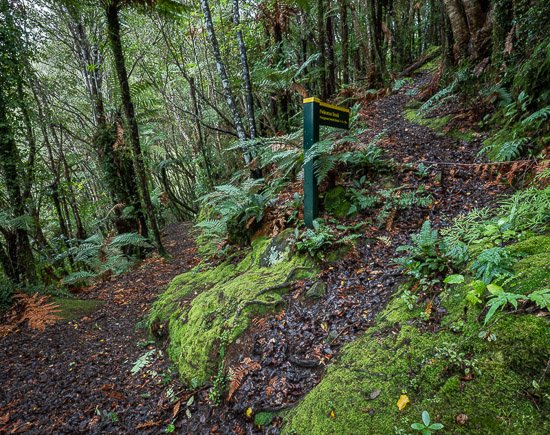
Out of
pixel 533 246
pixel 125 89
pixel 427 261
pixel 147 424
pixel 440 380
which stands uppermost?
pixel 125 89

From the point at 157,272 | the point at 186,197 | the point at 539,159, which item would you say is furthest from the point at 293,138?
the point at 186,197

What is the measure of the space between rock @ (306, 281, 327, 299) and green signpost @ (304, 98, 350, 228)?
1.08 meters

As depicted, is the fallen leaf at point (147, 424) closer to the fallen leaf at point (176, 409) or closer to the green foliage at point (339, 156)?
the fallen leaf at point (176, 409)

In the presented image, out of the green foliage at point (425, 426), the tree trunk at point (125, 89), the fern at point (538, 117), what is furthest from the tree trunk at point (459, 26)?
the green foliage at point (425, 426)

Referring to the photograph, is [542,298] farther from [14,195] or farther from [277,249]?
[14,195]

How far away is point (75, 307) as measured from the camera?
5594 mm

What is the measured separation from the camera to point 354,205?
4191 mm

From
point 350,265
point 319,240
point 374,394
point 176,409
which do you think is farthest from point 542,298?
point 176,409

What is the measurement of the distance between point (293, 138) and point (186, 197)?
63.1 feet

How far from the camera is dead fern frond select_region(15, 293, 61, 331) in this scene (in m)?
4.88

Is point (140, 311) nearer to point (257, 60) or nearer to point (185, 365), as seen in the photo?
point (185, 365)

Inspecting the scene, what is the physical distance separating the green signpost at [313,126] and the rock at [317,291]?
3.55 feet

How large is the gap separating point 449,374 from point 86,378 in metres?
4.10

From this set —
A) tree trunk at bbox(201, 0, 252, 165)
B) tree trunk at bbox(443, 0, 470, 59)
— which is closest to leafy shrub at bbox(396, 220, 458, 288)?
tree trunk at bbox(201, 0, 252, 165)
